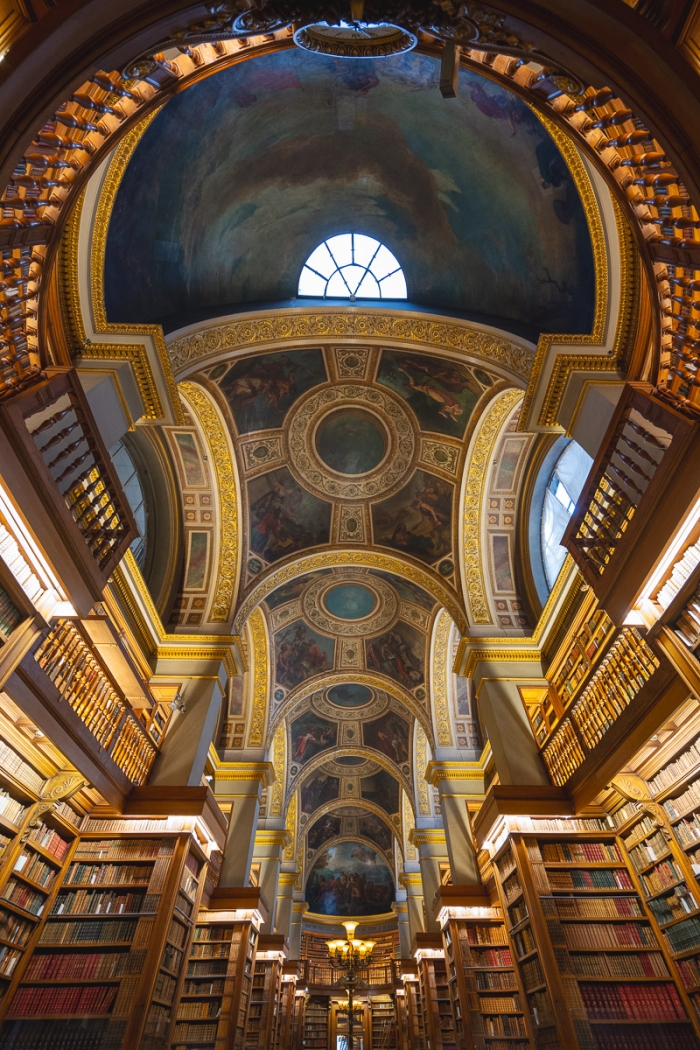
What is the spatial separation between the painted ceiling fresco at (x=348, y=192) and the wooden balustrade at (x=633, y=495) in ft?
10.6

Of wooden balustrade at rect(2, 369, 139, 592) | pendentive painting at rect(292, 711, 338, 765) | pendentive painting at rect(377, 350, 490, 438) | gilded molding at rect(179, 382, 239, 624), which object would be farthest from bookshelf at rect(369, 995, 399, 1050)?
wooden balustrade at rect(2, 369, 139, 592)

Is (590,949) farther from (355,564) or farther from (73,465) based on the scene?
(355,564)

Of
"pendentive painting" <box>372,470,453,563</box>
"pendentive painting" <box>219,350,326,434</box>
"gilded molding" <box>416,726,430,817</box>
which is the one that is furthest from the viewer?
"gilded molding" <box>416,726,430,817</box>

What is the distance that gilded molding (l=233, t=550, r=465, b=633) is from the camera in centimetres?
1350

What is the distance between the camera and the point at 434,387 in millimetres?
12680

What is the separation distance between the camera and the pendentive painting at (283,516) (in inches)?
555

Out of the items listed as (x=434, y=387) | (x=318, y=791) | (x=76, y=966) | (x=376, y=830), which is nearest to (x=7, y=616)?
(x=76, y=966)

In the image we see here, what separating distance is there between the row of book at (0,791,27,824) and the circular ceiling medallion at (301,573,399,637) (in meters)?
10.8

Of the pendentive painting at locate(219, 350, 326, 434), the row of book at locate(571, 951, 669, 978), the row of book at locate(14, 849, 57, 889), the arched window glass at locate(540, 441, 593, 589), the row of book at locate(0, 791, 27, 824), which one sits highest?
the pendentive painting at locate(219, 350, 326, 434)

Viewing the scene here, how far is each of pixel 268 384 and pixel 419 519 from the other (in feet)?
16.3

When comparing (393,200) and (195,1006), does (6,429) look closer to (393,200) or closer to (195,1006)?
(393,200)

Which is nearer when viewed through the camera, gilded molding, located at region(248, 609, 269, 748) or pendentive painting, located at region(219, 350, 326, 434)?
pendentive painting, located at region(219, 350, 326, 434)

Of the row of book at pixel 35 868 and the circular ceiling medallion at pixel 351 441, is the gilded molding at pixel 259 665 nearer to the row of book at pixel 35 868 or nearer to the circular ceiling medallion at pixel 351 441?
the circular ceiling medallion at pixel 351 441

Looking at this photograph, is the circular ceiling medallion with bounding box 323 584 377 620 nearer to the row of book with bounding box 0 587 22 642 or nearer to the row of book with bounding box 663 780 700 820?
the row of book with bounding box 663 780 700 820
